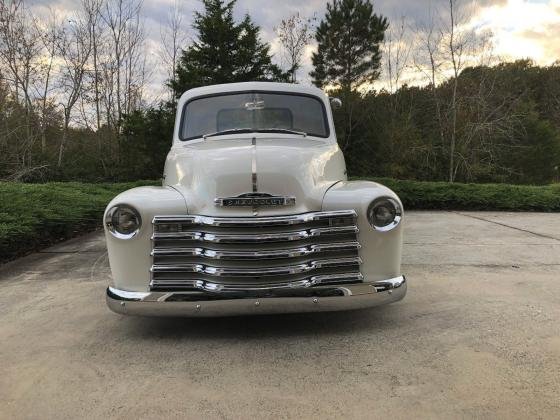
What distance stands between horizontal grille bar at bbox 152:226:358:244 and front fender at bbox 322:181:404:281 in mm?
115

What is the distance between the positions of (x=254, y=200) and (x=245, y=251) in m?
0.36

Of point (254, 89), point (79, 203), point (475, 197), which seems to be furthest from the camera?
point (475, 197)

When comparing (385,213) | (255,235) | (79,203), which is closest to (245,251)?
(255,235)

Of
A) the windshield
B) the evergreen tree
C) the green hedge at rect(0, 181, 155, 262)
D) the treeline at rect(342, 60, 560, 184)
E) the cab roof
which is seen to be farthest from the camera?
the evergreen tree

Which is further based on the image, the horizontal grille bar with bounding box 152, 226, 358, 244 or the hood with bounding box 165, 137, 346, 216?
the hood with bounding box 165, 137, 346, 216

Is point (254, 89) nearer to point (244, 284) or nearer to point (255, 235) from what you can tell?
point (255, 235)

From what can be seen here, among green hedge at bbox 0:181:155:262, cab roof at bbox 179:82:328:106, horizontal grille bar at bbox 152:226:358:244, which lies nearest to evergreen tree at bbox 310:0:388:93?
green hedge at bbox 0:181:155:262

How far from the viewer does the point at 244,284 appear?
3.09 meters

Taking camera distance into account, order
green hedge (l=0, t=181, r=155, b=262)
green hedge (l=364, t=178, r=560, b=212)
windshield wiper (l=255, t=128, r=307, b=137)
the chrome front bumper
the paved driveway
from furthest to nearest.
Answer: green hedge (l=364, t=178, r=560, b=212) < green hedge (l=0, t=181, r=155, b=262) < windshield wiper (l=255, t=128, r=307, b=137) < the chrome front bumper < the paved driveway

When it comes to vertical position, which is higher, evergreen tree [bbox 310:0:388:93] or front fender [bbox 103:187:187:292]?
evergreen tree [bbox 310:0:388:93]

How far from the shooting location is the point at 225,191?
10.7 feet

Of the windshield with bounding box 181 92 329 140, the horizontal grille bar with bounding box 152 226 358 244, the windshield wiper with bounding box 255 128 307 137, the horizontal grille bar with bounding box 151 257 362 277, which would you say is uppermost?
the windshield with bounding box 181 92 329 140

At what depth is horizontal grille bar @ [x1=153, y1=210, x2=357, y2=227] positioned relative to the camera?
121 inches

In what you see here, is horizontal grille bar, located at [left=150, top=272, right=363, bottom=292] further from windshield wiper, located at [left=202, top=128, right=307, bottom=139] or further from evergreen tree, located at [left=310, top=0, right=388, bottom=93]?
evergreen tree, located at [left=310, top=0, right=388, bottom=93]
